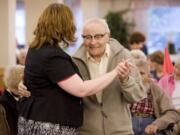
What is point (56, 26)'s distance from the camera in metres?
2.17

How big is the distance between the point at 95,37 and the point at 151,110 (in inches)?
48.0

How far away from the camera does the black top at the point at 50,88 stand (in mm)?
2160

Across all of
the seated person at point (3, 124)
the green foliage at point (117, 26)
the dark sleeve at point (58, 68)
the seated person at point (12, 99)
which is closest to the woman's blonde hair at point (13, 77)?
the seated person at point (12, 99)

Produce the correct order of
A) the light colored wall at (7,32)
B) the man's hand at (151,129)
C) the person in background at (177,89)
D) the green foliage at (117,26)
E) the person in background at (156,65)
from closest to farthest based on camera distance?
the man's hand at (151,129) < the person in background at (177,89) < the person in background at (156,65) < the light colored wall at (7,32) < the green foliage at (117,26)

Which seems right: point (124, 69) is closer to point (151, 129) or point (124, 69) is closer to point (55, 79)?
point (55, 79)

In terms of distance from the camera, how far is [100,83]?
2.19m

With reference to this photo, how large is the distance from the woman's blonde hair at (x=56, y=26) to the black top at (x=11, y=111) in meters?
0.78

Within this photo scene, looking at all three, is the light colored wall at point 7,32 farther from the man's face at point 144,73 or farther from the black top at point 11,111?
the black top at point 11,111

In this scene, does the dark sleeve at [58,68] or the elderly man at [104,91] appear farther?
the elderly man at [104,91]

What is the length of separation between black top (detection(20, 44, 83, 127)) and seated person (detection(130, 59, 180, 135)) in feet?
4.06

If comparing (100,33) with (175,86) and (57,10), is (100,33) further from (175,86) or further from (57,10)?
(175,86)

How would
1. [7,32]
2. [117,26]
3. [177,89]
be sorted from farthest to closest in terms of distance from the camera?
[117,26], [7,32], [177,89]

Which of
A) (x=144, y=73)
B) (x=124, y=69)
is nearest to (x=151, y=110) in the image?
(x=144, y=73)

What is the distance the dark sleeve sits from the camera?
2.15m
